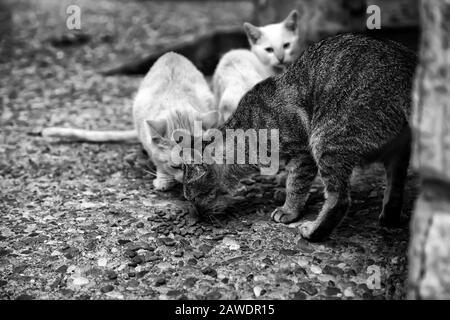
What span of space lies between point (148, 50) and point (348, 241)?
18.2 feet

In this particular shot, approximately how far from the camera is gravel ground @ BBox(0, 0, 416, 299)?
2.84 m

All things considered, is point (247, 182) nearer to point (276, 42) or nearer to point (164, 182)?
point (164, 182)

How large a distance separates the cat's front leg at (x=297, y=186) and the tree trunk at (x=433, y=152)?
137cm

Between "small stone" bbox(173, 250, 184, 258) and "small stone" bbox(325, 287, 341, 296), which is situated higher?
"small stone" bbox(173, 250, 184, 258)

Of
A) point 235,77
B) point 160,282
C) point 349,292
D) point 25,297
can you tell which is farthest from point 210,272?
point 235,77

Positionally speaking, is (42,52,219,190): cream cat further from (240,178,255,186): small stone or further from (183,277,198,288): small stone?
(183,277,198,288): small stone

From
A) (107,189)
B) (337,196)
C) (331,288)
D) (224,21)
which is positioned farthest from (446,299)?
(224,21)

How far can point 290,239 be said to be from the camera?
129 inches

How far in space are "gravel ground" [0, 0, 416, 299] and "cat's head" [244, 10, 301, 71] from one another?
1.23m

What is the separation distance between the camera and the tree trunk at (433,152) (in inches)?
74.0

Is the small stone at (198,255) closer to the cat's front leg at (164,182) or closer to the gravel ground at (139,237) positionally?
the gravel ground at (139,237)

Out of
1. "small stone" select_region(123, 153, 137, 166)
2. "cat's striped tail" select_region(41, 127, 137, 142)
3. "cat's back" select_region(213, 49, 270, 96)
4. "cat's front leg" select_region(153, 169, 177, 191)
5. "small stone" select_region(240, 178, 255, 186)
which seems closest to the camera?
"cat's front leg" select_region(153, 169, 177, 191)

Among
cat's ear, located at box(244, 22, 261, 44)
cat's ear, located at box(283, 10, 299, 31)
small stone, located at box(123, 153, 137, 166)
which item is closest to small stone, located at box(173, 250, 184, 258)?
small stone, located at box(123, 153, 137, 166)
